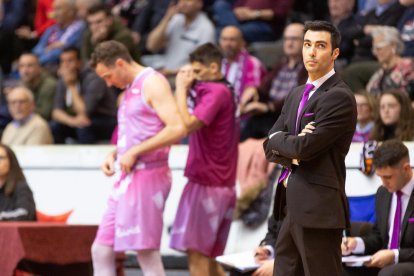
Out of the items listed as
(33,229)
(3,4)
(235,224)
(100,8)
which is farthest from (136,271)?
(3,4)

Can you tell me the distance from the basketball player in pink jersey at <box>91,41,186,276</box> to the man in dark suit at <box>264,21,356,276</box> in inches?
71.6

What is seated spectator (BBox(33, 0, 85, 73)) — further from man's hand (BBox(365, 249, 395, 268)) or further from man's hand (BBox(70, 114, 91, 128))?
man's hand (BBox(365, 249, 395, 268))

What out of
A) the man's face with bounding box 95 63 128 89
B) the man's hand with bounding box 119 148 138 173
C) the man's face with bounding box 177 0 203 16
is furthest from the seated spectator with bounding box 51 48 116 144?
the man's hand with bounding box 119 148 138 173

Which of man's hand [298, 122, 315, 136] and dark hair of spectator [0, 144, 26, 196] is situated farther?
dark hair of spectator [0, 144, 26, 196]

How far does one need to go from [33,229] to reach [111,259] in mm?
691

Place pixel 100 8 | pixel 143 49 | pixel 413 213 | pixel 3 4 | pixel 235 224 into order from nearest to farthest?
pixel 413 213
pixel 235 224
pixel 100 8
pixel 143 49
pixel 3 4

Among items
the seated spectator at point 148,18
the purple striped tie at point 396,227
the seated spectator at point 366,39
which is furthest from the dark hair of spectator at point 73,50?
the purple striped tie at point 396,227

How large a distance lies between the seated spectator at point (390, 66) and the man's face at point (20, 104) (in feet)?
11.4

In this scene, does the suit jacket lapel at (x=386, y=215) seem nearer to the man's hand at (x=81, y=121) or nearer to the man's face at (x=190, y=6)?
the man's hand at (x=81, y=121)

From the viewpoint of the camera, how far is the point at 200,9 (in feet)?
41.9

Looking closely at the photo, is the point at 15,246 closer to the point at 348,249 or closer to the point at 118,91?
the point at 348,249

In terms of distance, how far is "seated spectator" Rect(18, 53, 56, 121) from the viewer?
12.6m

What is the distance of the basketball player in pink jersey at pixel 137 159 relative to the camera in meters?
7.97

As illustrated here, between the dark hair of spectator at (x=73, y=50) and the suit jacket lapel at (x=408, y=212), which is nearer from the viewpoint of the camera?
the suit jacket lapel at (x=408, y=212)
